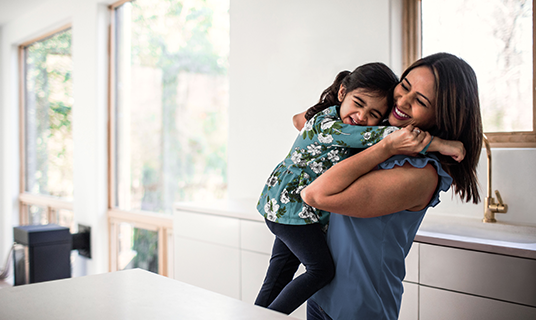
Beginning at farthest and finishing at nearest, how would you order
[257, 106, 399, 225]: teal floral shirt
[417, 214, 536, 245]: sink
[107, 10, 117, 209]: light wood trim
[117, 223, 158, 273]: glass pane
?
[107, 10, 117, 209]: light wood trim → [117, 223, 158, 273]: glass pane → [417, 214, 536, 245]: sink → [257, 106, 399, 225]: teal floral shirt

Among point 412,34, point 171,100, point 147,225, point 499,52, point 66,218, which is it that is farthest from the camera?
point 66,218

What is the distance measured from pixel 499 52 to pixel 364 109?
966mm

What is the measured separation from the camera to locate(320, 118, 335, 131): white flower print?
46.4 inches

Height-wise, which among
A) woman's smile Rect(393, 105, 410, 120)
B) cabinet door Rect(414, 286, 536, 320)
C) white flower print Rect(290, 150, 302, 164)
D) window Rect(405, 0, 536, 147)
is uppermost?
window Rect(405, 0, 536, 147)

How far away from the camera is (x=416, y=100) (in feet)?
3.47

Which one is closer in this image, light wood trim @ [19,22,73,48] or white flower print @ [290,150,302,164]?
white flower print @ [290,150,302,164]

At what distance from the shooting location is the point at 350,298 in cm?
106

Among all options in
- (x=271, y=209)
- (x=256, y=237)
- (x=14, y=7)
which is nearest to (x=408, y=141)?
(x=271, y=209)

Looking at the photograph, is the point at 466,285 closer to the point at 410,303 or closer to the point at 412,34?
the point at 410,303

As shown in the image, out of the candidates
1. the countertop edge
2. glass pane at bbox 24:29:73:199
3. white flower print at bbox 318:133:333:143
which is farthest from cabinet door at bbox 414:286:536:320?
glass pane at bbox 24:29:73:199

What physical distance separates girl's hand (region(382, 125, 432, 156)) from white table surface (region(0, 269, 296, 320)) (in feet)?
1.63

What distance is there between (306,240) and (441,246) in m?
0.49

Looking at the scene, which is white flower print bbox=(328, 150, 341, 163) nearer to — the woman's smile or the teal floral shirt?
the teal floral shirt

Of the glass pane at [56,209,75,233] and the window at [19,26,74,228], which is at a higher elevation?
the window at [19,26,74,228]
